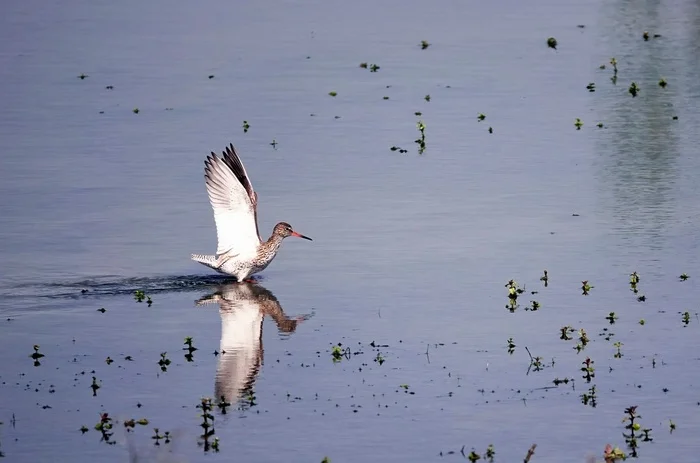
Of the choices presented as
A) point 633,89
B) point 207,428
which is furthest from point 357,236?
point 633,89

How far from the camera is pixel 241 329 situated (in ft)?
45.9

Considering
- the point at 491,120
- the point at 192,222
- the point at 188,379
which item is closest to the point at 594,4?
the point at 491,120

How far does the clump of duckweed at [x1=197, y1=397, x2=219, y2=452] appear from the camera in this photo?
1076cm

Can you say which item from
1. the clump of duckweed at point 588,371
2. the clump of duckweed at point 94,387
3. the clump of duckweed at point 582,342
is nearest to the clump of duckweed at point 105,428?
the clump of duckweed at point 94,387

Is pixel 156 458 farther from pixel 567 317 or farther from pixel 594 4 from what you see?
pixel 594 4

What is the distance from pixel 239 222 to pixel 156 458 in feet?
19.9

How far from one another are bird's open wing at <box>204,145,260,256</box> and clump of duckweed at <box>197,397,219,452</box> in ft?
15.7

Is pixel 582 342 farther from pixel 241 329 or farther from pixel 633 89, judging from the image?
pixel 633 89

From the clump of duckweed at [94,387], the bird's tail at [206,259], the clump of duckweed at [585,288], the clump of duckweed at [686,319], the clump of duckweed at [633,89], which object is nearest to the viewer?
the clump of duckweed at [94,387]

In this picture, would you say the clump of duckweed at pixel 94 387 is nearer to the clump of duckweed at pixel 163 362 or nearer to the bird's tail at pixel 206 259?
the clump of duckweed at pixel 163 362

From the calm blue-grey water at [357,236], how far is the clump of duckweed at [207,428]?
8 centimetres

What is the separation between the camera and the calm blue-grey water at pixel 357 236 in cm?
1147

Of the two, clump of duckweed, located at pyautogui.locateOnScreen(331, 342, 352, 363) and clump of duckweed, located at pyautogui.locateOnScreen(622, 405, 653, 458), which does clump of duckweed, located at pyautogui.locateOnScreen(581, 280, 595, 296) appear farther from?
clump of duckweed, located at pyautogui.locateOnScreen(622, 405, 653, 458)

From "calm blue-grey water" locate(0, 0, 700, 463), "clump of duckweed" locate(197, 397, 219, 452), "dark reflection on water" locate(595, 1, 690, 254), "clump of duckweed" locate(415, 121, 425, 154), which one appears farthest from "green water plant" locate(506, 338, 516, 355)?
"clump of duckweed" locate(415, 121, 425, 154)
